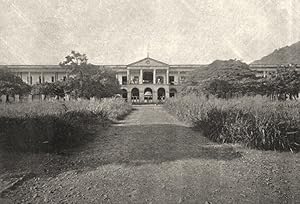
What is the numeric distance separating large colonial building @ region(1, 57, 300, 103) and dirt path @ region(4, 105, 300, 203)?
158 feet

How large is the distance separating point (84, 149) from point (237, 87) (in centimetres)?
1857

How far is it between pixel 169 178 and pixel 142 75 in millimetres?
54054

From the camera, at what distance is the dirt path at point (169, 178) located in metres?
3.59

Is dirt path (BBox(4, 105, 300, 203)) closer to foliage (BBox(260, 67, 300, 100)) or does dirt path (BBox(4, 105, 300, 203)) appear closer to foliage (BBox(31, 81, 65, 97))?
foliage (BBox(31, 81, 65, 97))

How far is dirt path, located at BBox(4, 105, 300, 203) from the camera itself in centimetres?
359

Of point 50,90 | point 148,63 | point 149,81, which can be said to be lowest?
point 50,90

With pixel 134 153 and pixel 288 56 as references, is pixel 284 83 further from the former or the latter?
pixel 134 153

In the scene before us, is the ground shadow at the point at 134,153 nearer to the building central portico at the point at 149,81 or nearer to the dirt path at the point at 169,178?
the dirt path at the point at 169,178

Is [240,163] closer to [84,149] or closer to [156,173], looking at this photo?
[156,173]

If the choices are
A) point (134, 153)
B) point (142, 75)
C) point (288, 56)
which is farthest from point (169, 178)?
point (142, 75)

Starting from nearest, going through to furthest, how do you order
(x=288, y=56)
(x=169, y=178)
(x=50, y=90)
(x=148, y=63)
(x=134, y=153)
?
1. (x=169, y=178)
2. (x=134, y=153)
3. (x=50, y=90)
4. (x=288, y=56)
5. (x=148, y=63)

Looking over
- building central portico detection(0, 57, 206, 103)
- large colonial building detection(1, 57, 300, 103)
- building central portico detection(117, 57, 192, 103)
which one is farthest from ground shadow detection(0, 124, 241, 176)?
building central portico detection(0, 57, 206, 103)

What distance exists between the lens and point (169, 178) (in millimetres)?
4289

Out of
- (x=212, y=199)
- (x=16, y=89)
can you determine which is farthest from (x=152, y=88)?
(x=212, y=199)
